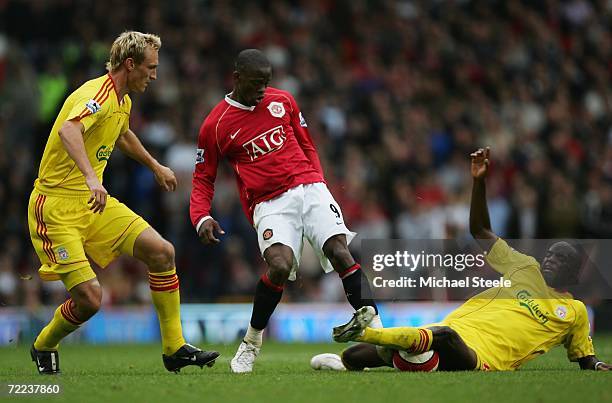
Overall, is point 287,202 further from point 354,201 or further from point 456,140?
point 456,140

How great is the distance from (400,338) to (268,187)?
1.73 meters

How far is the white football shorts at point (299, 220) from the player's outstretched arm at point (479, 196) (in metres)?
1.00

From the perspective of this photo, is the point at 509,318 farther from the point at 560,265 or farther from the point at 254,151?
the point at 254,151

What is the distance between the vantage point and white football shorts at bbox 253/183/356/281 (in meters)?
8.76

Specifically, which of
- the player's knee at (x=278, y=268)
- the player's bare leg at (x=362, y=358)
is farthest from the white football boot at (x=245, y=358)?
the player's bare leg at (x=362, y=358)

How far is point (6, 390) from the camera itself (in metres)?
7.48

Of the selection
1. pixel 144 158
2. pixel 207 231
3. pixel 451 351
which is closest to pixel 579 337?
pixel 451 351

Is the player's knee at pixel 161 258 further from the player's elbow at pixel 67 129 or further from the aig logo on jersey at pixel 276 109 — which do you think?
the aig logo on jersey at pixel 276 109

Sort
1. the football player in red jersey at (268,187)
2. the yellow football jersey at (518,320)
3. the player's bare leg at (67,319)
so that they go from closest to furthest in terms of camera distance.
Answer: the yellow football jersey at (518,320) < the player's bare leg at (67,319) < the football player in red jersey at (268,187)

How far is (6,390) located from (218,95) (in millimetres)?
10659

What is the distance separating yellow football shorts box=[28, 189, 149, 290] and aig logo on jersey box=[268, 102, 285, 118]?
1.32 m

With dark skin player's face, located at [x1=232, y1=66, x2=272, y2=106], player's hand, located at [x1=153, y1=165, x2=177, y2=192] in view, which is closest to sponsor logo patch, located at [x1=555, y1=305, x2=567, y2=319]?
dark skin player's face, located at [x1=232, y1=66, x2=272, y2=106]

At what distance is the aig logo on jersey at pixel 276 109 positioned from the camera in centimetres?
902

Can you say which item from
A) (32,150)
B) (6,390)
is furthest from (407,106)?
(6,390)
